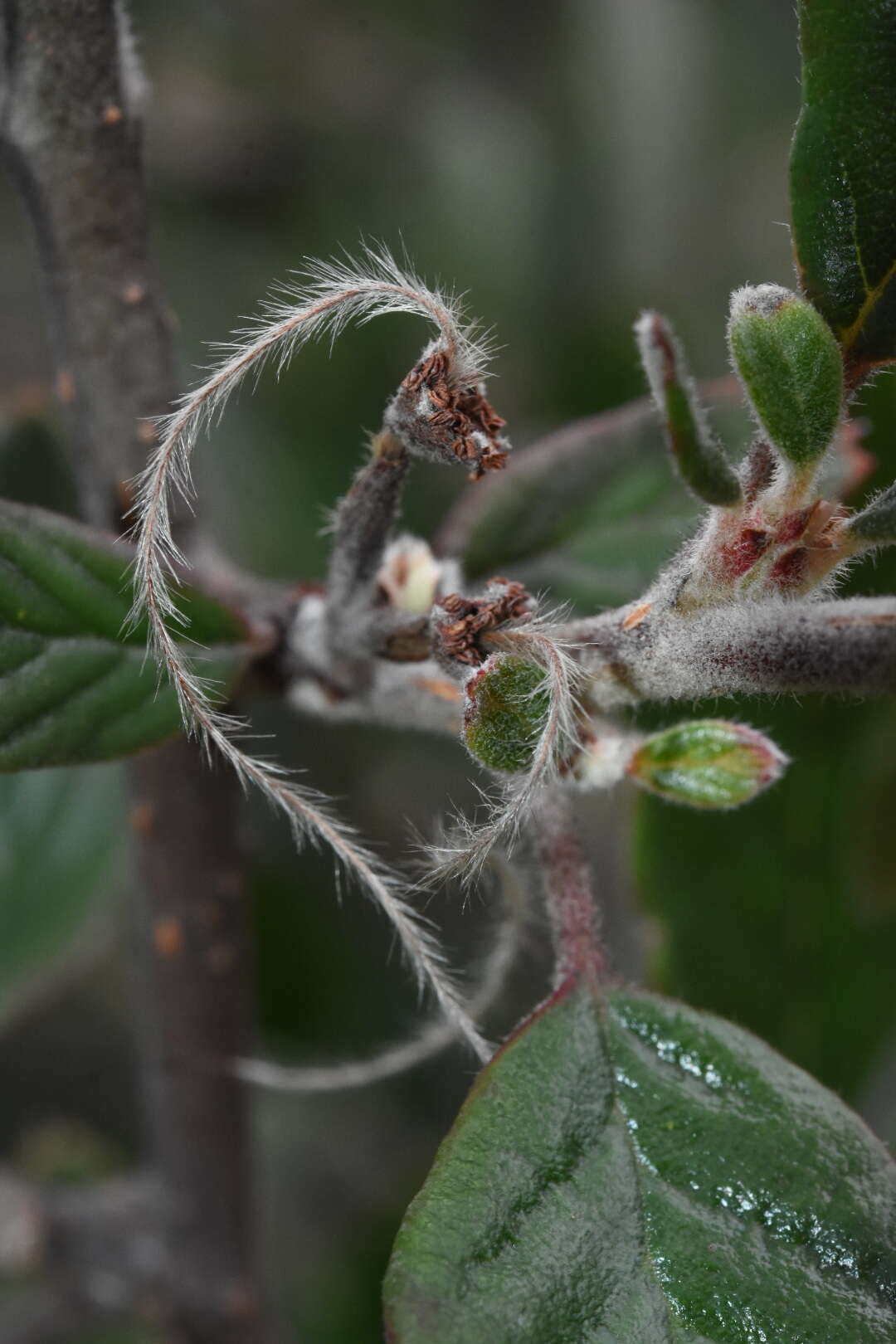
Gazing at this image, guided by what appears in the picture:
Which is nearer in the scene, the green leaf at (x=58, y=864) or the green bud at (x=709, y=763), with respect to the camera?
the green bud at (x=709, y=763)

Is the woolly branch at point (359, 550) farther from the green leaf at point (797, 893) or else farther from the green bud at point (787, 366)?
the green leaf at point (797, 893)

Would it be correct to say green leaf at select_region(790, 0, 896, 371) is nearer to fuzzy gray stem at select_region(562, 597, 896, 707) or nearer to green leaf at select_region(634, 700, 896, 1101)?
fuzzy gray stem at select_region(562, 597, 896, 707)

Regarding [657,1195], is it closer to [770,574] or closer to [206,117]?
[770,574]

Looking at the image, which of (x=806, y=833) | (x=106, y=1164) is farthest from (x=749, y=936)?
(x=106, y=1164)

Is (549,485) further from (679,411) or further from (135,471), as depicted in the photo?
(679,411)

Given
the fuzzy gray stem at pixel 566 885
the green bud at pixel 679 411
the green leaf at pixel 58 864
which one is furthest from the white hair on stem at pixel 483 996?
the green leaf at pixel 58 864

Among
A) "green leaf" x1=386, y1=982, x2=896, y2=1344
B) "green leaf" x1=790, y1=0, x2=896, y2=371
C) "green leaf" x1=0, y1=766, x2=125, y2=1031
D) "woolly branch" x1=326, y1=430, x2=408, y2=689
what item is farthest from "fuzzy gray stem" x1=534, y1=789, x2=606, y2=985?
"green leaf" x1=0, y1=766, x2=125, y2=1031
